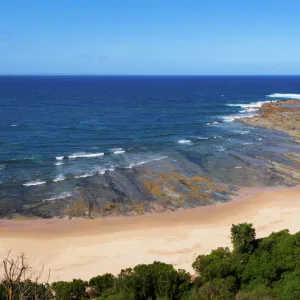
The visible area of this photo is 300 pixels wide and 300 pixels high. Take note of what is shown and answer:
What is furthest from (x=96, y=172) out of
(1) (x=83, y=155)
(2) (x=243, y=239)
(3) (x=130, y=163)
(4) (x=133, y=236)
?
(2) (x=243, y=239)

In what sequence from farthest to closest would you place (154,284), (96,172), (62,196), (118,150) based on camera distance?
(118,150) < (96,172) < (62,196) < (154,284)

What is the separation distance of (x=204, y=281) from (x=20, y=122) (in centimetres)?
6456

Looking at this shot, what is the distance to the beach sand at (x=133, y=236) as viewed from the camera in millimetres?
26469

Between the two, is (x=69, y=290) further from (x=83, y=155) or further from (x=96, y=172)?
(x=83, y=155)

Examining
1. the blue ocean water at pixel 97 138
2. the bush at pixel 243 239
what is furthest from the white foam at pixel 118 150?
the bush at pixel 243 239

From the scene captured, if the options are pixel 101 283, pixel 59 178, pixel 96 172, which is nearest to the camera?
pixel 101 283

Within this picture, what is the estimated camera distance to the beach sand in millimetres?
26469

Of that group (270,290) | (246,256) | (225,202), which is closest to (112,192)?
(225,202)

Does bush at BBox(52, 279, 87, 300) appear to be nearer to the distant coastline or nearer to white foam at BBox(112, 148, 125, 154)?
the distant coastline

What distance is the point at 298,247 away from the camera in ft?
73.0

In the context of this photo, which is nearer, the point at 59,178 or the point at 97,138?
the point at 59,178

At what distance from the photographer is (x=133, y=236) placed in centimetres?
3053

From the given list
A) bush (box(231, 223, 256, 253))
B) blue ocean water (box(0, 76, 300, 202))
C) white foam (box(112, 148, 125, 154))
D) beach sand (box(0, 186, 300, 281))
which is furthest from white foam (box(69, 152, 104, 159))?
bush (box(231, 223, 256, 253))

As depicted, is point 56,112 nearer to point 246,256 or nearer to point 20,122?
point 20,122
